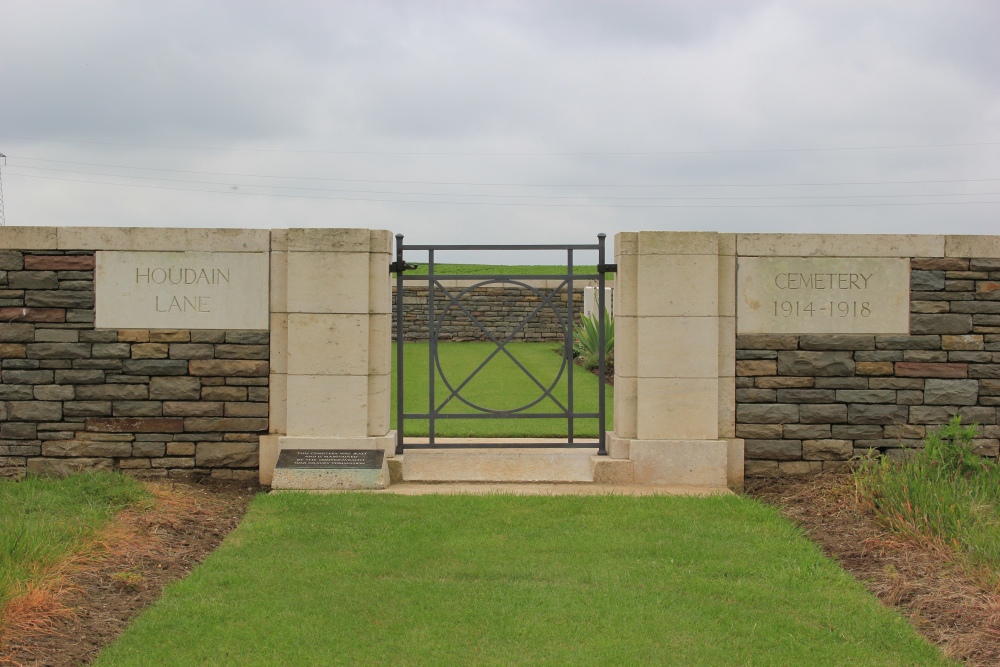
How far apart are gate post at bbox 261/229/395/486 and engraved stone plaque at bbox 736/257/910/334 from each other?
2.89 meters

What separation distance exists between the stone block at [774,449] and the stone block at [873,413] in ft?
1.56

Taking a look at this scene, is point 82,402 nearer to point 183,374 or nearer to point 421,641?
point 183,374

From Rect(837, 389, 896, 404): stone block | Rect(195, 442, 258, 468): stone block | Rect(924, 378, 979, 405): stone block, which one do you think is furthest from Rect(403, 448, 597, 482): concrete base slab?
Rect(924, 378, 979, 405): stone block

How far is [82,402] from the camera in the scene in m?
7.08

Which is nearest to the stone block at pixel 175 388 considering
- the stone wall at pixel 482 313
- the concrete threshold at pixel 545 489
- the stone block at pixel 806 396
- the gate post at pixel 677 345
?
the concrete threshold at pixel 545 489

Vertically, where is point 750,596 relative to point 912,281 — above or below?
below

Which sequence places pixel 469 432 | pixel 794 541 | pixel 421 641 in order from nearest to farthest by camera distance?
pixel 421 641
pixel 794 541
pixel 469 432

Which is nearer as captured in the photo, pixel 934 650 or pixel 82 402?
pixel 934 650

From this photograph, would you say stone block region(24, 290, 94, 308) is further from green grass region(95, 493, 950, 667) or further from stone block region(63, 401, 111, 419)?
green grass region(95, 493, 950, 667)

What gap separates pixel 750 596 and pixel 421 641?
5.71ft

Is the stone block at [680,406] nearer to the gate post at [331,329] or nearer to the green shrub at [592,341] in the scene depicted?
the gate post at [331,329]

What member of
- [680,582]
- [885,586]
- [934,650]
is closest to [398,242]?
[680,582]

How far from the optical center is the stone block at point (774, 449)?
23.4ft

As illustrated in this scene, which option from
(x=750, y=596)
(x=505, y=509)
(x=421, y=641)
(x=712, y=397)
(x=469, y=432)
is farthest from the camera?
(x=469, y=432)
